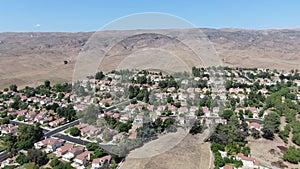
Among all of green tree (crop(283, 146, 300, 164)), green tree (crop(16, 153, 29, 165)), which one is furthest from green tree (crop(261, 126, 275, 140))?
green tree (crop(16, 153, 29, 165))

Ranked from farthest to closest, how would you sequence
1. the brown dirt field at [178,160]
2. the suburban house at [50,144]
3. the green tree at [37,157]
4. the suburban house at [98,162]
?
1. the suburban house at [50,144]
2. the green tree at [37,157]
3. the suburban house at [98,162]
4. the brown dirt field at [178,160]

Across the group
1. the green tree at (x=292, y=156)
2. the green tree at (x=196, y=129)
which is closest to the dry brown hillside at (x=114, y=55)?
the green tree at (x=196, y=129)

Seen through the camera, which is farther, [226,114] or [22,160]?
[226,114]

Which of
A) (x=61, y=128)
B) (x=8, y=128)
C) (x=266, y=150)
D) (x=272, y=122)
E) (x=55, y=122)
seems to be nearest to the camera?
(x=266, y=150)

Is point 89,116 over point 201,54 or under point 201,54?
under

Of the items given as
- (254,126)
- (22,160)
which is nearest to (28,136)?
(22,160)

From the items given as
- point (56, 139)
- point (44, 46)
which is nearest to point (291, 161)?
point (56, 139)

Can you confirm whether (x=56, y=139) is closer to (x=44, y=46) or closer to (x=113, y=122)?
(x=113, y=122)

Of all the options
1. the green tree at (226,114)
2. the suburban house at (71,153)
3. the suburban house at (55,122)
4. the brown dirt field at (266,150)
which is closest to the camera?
the brown dirt field at (266,150)

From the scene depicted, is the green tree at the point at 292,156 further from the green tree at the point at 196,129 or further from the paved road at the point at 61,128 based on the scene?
the paved road at the point at 61,128

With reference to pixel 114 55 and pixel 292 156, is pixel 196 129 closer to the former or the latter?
pixel 292 156

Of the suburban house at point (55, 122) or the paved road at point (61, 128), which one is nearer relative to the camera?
the paved road at point (61, 128)
